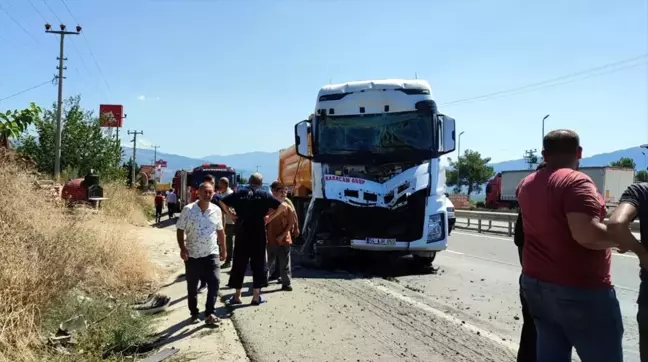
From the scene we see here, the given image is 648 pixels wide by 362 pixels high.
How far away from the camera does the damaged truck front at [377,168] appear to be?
992 centimetres

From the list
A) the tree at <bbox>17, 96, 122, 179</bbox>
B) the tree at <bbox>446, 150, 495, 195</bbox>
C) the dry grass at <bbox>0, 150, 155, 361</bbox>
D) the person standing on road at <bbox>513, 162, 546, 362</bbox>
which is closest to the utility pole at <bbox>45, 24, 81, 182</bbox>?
the tree at <bbox>17, 96, 122, 179</bbox>

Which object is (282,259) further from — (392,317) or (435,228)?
(435,228)

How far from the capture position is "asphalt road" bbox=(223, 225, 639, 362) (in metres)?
5.20

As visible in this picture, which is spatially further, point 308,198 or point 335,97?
point 308,198

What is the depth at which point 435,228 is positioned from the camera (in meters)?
9.95

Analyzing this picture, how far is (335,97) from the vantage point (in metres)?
11.0

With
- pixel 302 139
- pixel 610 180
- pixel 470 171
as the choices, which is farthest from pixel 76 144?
pixel 470 171

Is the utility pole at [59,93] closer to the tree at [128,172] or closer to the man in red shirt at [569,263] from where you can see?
the tree at [128,172]

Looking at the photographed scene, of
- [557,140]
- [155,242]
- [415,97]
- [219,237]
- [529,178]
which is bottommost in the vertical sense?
[155,242]

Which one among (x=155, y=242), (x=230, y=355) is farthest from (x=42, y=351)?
(x=155, y=242)

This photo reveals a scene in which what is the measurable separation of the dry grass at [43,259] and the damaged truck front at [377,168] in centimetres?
348

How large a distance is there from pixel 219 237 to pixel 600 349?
4.97 m

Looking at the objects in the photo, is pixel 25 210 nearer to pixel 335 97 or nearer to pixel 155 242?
pixel 335 97

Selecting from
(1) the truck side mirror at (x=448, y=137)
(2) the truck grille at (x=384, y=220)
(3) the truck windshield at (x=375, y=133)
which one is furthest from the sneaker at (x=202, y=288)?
(1) the truck side mirror at (x=448, y=137)
